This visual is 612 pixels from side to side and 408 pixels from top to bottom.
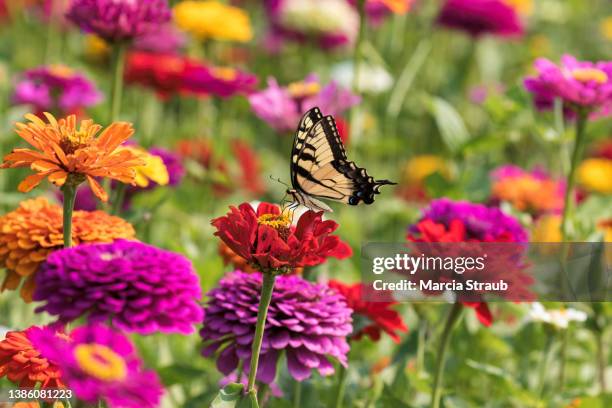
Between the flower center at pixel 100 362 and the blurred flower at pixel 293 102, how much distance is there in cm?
119

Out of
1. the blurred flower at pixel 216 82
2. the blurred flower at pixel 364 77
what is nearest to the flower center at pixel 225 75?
the blurred flower at pixel 216 82

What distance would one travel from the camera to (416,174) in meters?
2.89

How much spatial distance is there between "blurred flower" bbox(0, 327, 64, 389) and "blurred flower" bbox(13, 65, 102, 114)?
1.13 metres

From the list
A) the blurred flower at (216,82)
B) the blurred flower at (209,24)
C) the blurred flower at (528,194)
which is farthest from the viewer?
the blurred flower at (209,24)

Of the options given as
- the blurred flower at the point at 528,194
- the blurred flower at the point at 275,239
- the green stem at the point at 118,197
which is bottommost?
the blurred flower at the point at 275,239

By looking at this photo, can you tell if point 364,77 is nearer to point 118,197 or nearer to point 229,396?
point 118,197

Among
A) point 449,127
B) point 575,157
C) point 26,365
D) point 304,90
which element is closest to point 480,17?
point 449,127

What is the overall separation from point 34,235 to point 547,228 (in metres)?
1.29

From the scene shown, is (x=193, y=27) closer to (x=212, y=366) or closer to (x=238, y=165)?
(x=238, y=165)

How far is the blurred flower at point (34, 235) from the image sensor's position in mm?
1146

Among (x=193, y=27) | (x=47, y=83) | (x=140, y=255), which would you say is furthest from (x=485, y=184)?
(x=140, y=255)

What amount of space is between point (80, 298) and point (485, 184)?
46.6 inches

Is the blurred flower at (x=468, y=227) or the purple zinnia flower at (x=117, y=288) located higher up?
the blurred flower at (x=468, y=227)

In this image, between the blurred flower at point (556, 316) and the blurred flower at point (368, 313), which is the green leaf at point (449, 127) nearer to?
the blurred flower at point (556, 316)
